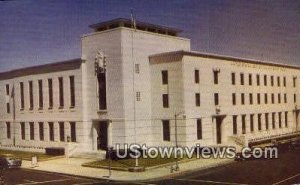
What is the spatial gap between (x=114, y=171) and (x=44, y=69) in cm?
1370

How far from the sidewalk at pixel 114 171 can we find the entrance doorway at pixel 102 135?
8.30 feet

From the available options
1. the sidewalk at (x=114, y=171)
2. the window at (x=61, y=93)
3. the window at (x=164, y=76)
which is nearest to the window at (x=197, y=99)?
the window at (x=164, y=76)

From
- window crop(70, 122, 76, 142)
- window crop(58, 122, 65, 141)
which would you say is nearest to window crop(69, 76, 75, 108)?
window crop(70, 122, 76, 142)

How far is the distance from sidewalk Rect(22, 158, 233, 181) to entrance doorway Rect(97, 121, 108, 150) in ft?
8.30

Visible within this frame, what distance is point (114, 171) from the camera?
73.0 feet

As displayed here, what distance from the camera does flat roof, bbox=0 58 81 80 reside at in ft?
101

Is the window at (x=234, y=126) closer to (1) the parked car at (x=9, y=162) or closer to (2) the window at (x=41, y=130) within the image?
(2) the window at (x=41, y=130)

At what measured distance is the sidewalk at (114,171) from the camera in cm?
2039

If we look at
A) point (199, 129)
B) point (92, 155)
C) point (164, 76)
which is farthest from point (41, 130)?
point (199, 129)

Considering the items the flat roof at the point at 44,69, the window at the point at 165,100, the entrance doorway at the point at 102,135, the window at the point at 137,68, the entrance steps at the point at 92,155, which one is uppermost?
the flat roof at the point at 44,69

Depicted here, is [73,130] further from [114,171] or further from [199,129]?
[114,171]

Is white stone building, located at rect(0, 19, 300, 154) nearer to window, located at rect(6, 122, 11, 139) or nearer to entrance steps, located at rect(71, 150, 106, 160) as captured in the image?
entrance steps, located at rect(71, 150, 106, 160)

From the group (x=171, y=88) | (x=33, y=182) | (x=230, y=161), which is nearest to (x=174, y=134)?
(x=171, y=88)

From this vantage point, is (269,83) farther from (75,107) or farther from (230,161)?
(75,107)
